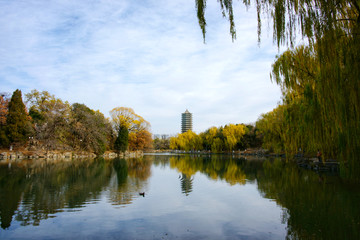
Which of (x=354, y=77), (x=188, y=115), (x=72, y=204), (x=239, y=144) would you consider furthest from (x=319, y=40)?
(x=188, y=115)

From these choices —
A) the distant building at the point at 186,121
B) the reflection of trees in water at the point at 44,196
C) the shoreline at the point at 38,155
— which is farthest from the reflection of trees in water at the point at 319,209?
the distant building at the point at 186,121

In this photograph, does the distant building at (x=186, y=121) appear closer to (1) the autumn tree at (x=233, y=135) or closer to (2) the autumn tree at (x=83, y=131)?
(1) the autumn tree at (x=233, y=135)

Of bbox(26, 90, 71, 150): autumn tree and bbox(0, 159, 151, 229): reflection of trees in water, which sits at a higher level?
bbox(26, 90, 71, 150): autumn tree

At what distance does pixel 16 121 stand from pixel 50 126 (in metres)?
3.36

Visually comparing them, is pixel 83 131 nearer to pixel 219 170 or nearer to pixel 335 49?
pixel 219 170

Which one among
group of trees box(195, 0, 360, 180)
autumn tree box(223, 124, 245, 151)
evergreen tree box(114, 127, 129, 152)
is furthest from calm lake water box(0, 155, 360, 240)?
autumn tree box(223, 124, 245, 151)

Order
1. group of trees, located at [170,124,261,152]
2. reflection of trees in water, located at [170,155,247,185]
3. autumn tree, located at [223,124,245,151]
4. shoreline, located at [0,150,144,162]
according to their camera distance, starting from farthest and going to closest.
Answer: group of trees, located at [170,124,261,152]
autumn tree, located at [223,124,245,151]
shoreline, located at [0,150,144,162]
reflection of trees in water, located at [170,155,247,185]

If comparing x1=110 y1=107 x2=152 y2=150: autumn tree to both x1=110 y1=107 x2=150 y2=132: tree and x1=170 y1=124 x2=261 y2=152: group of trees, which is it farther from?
x1=170 y1=124 x2=261 y2=152: group of trees

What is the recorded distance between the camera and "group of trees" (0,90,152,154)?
2688 centimetres

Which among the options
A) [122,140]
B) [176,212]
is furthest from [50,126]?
[176,212]

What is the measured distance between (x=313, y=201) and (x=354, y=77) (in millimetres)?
5537

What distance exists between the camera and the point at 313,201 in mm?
7684

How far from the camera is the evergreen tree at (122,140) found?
130 ft

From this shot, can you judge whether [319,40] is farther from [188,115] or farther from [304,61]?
[188,115]
